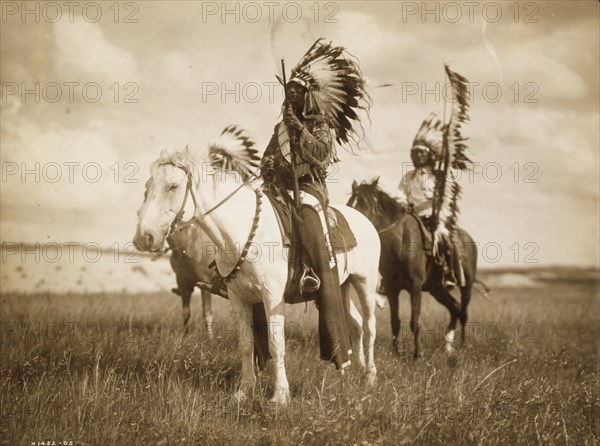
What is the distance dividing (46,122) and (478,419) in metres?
4.76

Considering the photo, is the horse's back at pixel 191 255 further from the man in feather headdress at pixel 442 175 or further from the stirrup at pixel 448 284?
the stirrup at pixel 448 284

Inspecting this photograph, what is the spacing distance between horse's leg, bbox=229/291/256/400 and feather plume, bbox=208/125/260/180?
1.06 m

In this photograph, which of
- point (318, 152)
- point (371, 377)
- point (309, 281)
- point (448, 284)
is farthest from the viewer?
point (448, 284)

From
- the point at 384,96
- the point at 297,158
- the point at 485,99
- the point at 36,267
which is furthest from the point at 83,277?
the point at 485,99

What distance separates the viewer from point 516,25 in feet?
20.4

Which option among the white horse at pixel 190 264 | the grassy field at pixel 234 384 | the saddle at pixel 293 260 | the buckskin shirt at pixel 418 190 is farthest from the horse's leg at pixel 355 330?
the buckskin shirt at pixel 418 190

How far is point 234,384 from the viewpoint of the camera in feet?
16.4

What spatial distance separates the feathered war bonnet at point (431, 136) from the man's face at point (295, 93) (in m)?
2.03

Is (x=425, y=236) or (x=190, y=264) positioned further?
(x=425, y=236)

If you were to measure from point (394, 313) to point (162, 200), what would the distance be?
3.18 meters

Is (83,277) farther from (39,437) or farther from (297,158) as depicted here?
(297,158)

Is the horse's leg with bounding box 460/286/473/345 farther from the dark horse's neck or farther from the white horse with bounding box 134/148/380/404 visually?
the white horse with bounding box 134/148/380/404

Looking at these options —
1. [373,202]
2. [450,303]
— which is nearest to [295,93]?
[373,202]

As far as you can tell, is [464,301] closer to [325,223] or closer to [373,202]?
[373,202]
